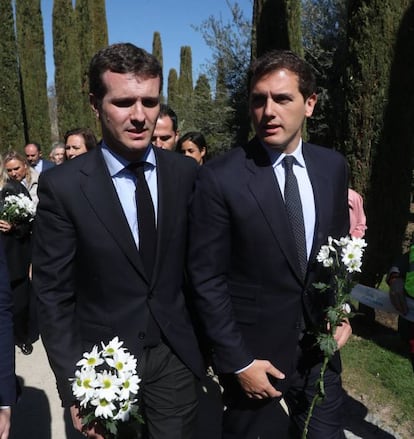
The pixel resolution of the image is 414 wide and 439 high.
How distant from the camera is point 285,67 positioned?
2049 mm

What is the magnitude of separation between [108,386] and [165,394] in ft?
2.25

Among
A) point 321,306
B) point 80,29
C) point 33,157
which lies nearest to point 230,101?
point 33,157

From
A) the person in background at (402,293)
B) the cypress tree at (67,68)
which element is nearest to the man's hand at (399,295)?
the person in background at (402,293)

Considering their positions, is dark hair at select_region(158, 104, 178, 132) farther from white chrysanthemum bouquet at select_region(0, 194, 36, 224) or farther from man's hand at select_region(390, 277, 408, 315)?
man's hand at select_region(390, 277, 408, 315)

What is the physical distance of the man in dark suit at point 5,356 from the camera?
5.84 ft

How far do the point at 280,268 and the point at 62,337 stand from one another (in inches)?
39.0

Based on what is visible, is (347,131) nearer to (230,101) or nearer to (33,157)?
(33,157)

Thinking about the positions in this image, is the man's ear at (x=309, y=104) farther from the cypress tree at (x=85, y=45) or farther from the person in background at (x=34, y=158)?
the cypress tree at (x=85, y=45)

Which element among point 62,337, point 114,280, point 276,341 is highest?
point 114,280

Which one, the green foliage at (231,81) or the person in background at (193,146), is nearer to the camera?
the person in background at (193,146)

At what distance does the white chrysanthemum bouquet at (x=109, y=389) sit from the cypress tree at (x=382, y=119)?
391 cm

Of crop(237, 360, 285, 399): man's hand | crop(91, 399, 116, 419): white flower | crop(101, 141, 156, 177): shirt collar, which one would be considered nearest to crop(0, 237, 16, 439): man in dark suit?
crop(91, 399, 116, 419): white flower

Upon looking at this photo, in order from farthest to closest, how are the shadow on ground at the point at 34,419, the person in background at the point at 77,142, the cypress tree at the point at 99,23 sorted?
1. the cypress tree at the point at 99,23
2. the person in background at the point at 77,142
3. the shadow on ground at the point at 34,419

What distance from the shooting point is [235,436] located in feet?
7.78
